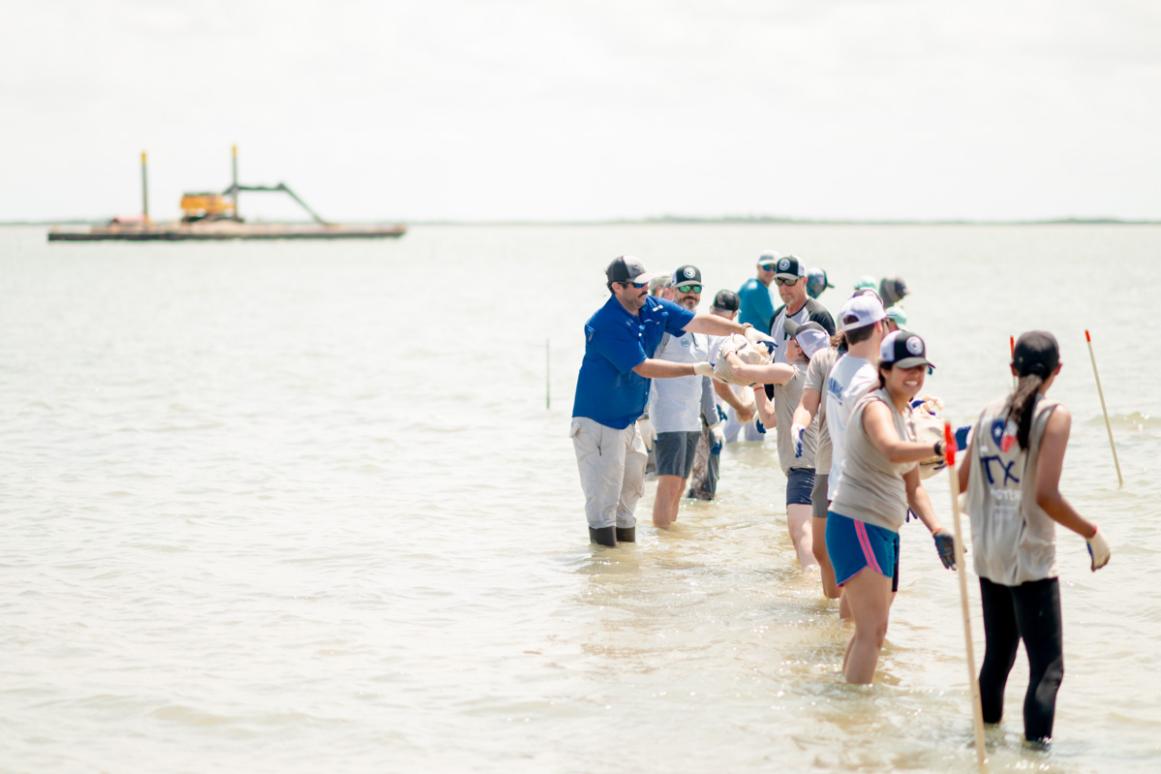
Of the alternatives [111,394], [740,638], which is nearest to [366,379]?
[111,394]

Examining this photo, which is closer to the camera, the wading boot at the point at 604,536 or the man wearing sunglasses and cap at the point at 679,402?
the wading boot at the point at 604,536

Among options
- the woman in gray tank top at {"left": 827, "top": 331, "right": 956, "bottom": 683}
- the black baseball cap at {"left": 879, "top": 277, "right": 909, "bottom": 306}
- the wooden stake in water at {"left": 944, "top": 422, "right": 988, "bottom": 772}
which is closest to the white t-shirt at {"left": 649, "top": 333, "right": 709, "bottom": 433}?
the woman in gray tank top at {"left": 827, "top": 331, "right": 956, "bottom": 683}

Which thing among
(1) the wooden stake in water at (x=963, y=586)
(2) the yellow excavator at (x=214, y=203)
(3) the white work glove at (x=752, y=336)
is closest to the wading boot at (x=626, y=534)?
(3) the white work glove at (x=752, y=336)

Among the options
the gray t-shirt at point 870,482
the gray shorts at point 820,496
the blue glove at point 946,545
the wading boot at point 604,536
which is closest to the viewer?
the gray t-shirt at point 870,482

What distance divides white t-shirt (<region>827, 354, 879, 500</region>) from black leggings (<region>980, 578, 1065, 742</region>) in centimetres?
95

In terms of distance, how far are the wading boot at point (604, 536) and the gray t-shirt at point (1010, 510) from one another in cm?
446

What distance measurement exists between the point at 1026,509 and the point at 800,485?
332 centimetres

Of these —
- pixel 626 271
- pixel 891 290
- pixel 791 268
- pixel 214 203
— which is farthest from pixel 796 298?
pixel 214 203

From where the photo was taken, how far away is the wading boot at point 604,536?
10.1 meters

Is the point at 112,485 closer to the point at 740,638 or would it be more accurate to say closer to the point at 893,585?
the point at 740,638

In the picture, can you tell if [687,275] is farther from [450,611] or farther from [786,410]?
[450,611]

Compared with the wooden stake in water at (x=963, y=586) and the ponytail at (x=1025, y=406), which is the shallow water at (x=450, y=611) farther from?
the ponytail at (x=1025, y=406)

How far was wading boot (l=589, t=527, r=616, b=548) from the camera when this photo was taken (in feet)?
33.1

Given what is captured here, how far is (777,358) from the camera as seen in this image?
1046cm
